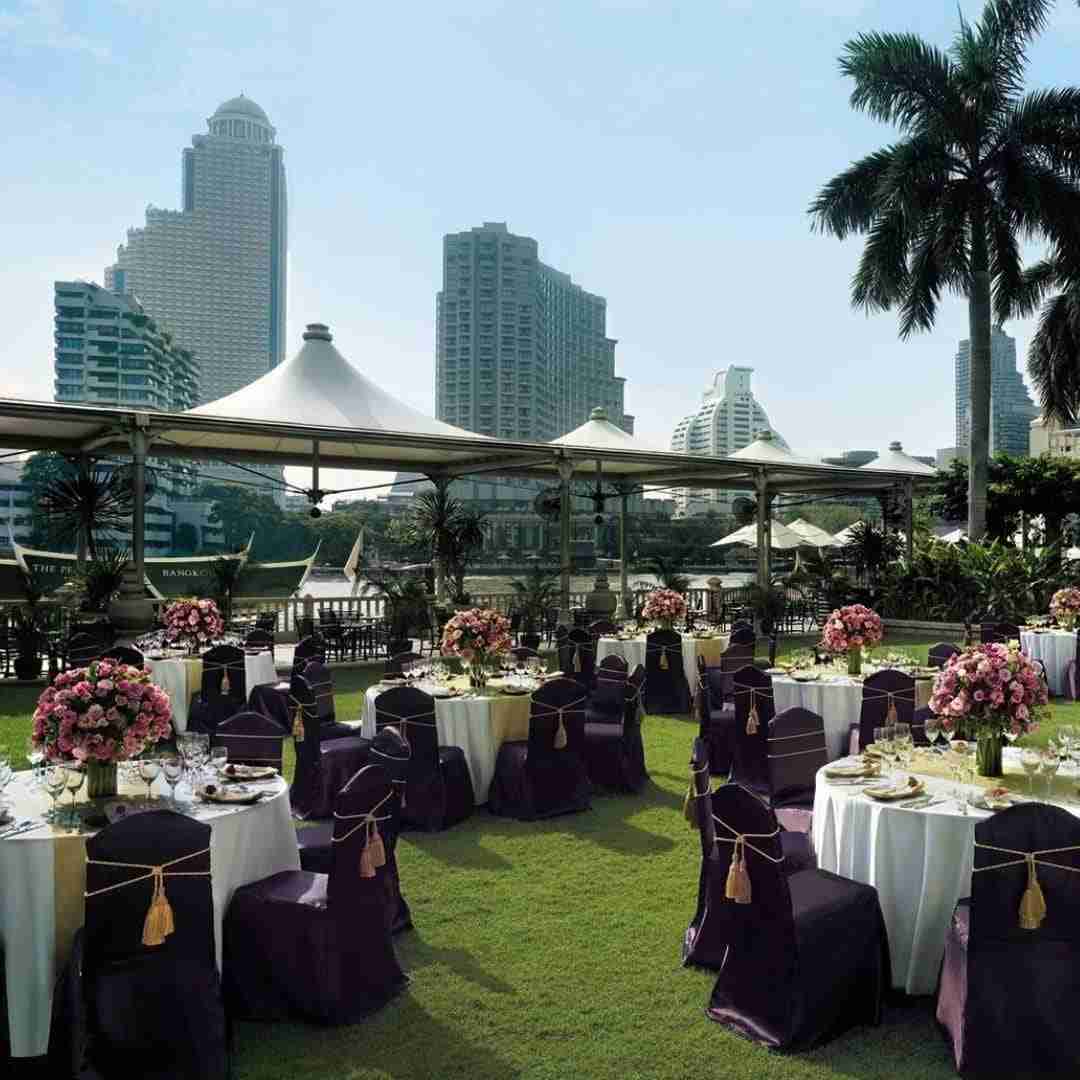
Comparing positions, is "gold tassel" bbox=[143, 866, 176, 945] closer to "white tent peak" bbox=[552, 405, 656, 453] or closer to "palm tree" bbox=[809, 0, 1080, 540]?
"white tent peak" bbox=[552, 405, 656, 453]

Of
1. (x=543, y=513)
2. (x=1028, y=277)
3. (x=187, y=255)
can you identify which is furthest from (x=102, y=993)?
(x=187, y=255)

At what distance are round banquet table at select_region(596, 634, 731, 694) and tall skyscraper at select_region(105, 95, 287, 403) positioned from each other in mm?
172690

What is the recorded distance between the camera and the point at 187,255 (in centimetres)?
18050

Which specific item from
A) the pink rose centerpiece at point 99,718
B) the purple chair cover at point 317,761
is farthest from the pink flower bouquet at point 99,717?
the purple chair cover at point 317,761

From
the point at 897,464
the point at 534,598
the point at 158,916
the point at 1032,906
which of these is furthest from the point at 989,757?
the point at 897,464

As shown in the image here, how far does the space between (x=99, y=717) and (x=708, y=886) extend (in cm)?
293

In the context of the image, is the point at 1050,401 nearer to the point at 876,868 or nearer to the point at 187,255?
the point at 876,868

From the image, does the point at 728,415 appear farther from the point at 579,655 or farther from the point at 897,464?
the point at 579,655

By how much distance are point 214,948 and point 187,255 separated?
19660 cm

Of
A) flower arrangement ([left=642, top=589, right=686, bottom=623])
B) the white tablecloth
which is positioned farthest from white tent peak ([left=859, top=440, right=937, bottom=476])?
the white tablecloth

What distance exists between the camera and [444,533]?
17953mm

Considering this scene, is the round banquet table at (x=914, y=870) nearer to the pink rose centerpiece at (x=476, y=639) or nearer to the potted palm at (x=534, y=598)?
the pink rose centerpiece at (x=476, y=639)

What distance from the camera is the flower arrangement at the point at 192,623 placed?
35.9ft

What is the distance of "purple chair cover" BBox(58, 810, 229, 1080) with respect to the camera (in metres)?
3.45
